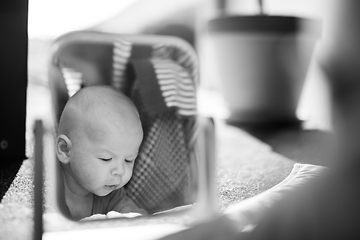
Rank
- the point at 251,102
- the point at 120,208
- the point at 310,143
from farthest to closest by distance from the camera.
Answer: the point at 251,102, the point at 310,143, the point at 120,208

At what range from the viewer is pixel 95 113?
538 millimetres

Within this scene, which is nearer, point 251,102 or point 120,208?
point 120,208

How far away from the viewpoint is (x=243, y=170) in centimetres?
101

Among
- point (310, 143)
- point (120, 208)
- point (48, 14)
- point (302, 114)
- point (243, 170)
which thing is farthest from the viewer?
point (302, 114)

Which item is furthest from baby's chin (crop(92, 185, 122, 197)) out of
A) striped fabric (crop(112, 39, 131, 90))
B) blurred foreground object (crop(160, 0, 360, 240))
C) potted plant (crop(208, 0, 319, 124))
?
potted plant (crop(208, 0, 319, 124))

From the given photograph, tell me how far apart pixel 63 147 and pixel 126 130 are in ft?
0.27

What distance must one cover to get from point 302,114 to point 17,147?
110 cm

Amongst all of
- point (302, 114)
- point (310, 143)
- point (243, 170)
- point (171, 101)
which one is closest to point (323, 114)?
point (302, 114)

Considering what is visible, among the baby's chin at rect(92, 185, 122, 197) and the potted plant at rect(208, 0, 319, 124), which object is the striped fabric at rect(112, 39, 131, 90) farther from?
the potted plant at rect(208, 0, 319, 124)

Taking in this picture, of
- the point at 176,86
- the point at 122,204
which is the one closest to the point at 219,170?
the point at 176,86

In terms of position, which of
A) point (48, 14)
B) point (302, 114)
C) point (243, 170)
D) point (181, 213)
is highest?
point (48, 14)

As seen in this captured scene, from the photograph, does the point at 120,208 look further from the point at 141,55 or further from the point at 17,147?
the point at 17,147

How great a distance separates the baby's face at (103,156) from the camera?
0.54 meters

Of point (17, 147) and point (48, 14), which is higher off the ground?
point (48, 14)
